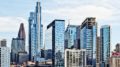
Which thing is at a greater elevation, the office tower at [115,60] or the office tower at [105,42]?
the office tower at [105,42]

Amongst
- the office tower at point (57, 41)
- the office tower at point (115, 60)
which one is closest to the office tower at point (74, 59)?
the office tower at point (57, 41)

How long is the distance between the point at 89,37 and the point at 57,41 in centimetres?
1518

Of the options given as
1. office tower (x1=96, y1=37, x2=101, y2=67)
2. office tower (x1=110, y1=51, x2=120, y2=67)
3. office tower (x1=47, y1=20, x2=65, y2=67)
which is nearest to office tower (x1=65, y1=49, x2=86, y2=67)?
office tower (x1=47, y1=20, x2=65, y2=67)

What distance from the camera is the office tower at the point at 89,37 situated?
19089cm

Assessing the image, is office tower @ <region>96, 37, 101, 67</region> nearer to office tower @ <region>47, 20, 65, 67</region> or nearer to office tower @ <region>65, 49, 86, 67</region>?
office tower @ <region>47, 20, 65, 67</region>

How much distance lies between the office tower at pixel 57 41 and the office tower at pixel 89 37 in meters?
8.00

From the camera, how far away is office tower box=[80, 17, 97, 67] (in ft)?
626

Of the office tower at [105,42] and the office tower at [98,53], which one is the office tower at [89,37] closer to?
the office tower at [98,53]

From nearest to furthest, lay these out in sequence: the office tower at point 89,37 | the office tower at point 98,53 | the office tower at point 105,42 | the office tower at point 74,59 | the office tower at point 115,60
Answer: the office tower at point 74,59
the office tower at point 115,60
the office tower at point 105,42
the office tower at point 98,53
the office tower at point 89,37

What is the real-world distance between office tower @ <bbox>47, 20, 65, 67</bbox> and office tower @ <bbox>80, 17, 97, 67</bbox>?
315 inches

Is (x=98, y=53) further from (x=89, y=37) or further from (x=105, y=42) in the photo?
(x=89, y=37)

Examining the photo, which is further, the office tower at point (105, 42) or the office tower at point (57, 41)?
the office tower at point (105, 42)

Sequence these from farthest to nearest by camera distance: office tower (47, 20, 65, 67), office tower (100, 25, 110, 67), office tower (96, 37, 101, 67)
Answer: office tower (96, 37, 101, 67) → office tower (100, 25, 110, 67) → office tower (47, 20, 65, 67)

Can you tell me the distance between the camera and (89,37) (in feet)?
642
